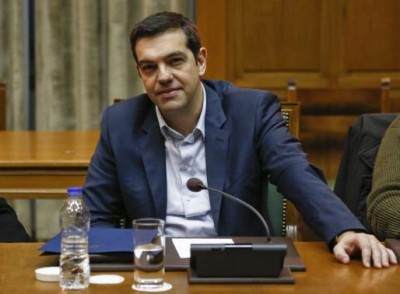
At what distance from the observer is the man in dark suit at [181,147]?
2.66m

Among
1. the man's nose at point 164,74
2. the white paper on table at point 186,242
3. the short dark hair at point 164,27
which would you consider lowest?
the white paper on table at point 186,242

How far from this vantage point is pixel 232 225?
107 inches

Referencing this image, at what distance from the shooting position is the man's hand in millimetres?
2078

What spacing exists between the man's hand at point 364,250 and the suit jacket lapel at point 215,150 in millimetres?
614

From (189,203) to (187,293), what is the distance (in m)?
0.88

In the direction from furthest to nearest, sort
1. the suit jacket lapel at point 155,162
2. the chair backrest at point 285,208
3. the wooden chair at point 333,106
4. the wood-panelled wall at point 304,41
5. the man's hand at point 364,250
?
the wood-panelled wall at point 304,41 < the wooden chair at point 333,106 < the chair backrest at point 285,208 < the suit jacket lapel at point 155,162 < the man's hand at point 364,250

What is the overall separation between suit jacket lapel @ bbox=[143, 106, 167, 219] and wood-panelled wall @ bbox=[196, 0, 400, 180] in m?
2.80

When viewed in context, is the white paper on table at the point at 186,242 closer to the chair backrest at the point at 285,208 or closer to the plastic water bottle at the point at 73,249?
the plastic water bottle at the point at 73,249

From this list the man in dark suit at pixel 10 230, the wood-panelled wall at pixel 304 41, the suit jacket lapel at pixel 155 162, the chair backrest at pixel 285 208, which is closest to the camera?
the suit jacket lapel at pixel 155 162

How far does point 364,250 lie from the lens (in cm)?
210

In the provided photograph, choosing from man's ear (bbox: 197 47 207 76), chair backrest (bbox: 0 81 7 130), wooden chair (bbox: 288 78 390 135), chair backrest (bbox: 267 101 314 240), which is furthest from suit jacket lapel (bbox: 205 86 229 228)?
chair backrest (bbox: 0 81 7 130)

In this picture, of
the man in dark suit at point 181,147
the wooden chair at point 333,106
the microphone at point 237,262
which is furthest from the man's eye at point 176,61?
the wooden chair at point 333,106

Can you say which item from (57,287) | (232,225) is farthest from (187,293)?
(232,225)

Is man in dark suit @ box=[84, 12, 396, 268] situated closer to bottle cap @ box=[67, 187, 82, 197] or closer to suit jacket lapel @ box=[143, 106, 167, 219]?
suit jacket lapel @ box=[143, 106, 167, 219]
